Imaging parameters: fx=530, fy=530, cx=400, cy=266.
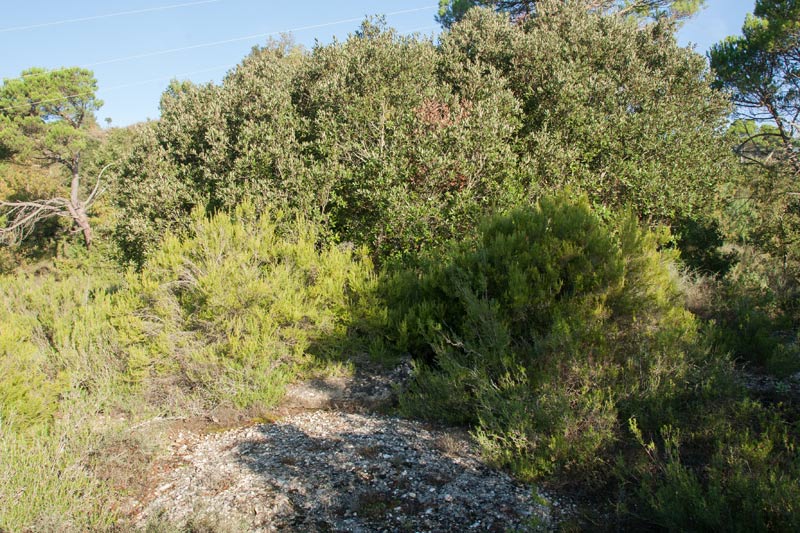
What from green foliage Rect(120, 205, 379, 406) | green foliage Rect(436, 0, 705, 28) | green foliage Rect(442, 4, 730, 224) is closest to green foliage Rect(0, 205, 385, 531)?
green foliage Rect(120, 205, 379, 406)

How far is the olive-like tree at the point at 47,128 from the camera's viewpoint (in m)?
20.9

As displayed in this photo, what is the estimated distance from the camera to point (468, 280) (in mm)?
5707

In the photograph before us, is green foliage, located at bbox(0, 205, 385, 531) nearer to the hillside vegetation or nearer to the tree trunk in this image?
the hillside vegetation

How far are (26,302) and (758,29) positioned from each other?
17.1 metres

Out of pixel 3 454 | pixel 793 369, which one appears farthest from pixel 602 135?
pixel 3 454

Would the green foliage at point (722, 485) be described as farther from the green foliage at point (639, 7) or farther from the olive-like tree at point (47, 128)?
the olive-like tree at point (47, 128)

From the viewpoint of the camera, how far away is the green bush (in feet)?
13.7

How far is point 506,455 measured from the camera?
4102 mm

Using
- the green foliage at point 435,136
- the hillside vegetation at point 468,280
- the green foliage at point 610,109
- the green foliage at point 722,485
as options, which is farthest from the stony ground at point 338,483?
the green foliage at point 610,109

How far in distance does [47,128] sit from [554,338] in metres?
24.2

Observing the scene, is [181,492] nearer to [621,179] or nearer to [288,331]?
[288,331]

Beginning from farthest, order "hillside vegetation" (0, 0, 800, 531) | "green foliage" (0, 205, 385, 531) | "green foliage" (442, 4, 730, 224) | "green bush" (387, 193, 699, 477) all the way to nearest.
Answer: "green foliage" (442, 4, 730, 224)
"green foliage" (0, 205, 385, 531)
"green bush" (387, 193, 699, 477)
"hillside vegetation" (0, 0, 800, 531)

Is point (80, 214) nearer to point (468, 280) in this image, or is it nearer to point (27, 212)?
point (27, 212)

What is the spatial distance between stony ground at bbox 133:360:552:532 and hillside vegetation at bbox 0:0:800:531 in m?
0.30
